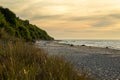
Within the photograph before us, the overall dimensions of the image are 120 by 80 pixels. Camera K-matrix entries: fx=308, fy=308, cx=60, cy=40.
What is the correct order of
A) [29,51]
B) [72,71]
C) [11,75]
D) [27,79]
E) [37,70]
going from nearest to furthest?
[27,79] → [11,75] → [37,70] → [72,71] → [29,51]

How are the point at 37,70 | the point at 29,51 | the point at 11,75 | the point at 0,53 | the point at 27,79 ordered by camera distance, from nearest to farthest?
the point at 27,79, the point at 11,75, the point at 37,70, the point at 0,53, the point at 29,51

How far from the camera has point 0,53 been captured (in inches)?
420

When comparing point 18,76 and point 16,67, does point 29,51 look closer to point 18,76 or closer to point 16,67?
point 16,67

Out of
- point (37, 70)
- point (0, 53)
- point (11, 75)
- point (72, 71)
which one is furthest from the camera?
point (0, 53)

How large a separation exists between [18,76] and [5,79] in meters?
0.55

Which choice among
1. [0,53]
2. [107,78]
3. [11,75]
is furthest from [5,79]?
[107,78]

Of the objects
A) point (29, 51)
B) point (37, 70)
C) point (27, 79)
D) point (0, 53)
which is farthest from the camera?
point (29, 51)

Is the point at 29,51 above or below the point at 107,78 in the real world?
above

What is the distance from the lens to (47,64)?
773 centimetres

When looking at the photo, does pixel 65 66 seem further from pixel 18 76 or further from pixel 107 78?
pixel 107 78

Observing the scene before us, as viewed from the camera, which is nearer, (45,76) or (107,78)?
(45,76)

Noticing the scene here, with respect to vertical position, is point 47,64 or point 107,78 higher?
point 47,64

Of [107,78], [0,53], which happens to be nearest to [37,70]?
[0,53]

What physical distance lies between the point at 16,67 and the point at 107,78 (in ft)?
18.9
